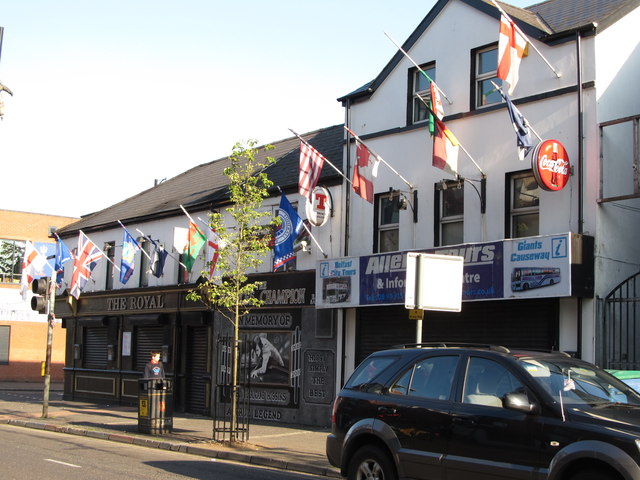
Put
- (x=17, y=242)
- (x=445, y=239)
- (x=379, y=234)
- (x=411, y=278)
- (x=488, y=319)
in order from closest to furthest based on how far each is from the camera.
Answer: (x=411, y=278)
(x=488, y=319)
(x=445, y=239)
(x=379, y=234)
(x=17, y=242)

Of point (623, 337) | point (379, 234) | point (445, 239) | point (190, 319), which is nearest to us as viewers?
point (623, 337)

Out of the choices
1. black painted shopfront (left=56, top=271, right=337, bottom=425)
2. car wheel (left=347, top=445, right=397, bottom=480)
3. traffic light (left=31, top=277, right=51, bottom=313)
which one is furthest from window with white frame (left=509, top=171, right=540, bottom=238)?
traffic light (left=31, top=277, right=51, bottom=313)

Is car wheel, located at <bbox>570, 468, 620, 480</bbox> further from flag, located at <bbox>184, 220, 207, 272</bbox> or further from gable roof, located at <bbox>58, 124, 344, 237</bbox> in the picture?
flag, located at <bbox>184, 220, 207, 272</bbox>

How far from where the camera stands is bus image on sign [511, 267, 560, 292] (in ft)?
47.0

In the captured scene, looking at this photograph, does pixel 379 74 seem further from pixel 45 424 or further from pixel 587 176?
pixel 45 424

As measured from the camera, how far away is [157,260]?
991 inches

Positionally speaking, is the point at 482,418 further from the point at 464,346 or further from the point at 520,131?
the point at 520,131

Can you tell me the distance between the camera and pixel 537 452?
7.38m

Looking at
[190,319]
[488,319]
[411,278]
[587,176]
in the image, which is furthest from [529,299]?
[190,319]

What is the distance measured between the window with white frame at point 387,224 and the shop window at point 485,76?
9.72ft

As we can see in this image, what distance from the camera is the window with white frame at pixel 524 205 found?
15.7 metres

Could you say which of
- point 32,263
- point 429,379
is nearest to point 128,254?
point 32,263

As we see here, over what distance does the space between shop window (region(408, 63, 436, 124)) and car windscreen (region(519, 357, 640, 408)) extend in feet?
34.7

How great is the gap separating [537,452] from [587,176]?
8382 millimetres
